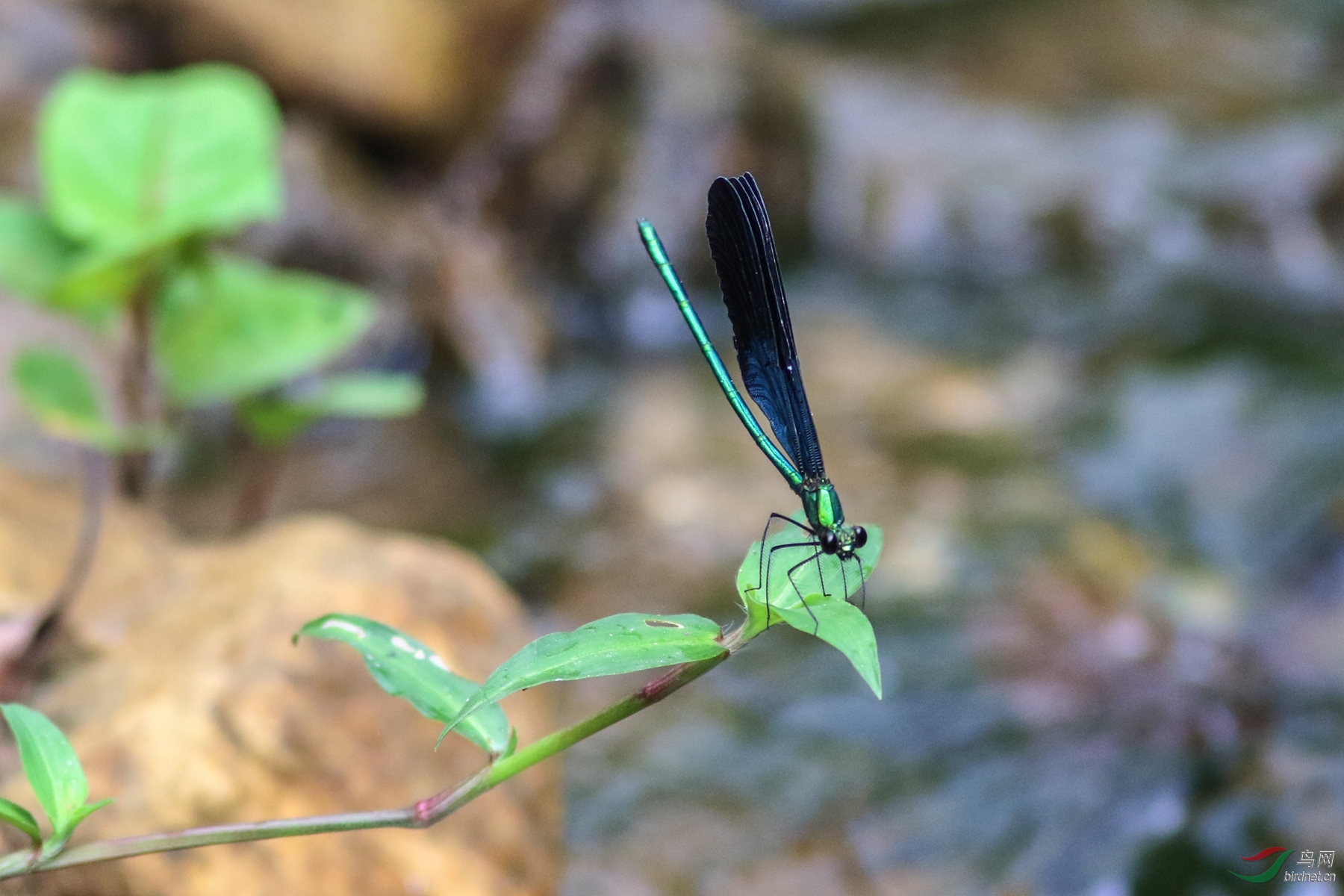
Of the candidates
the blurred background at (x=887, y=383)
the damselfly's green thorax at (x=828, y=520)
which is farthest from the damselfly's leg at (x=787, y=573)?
the blurred background at (x=887, y=383)

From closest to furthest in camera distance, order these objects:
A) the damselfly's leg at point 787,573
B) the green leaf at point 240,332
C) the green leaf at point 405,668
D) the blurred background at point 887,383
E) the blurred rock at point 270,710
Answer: the damselfly's leg at point 787,573 < the green leaf at point 405,668 < the blurred rock at point 270,710 < the green leaf at point 240,332 < the blurred background at point 887,383

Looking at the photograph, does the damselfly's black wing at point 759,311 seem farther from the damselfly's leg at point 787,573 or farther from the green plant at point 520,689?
the green plant at point 520,689

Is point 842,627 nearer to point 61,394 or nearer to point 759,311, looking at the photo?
point 759,311

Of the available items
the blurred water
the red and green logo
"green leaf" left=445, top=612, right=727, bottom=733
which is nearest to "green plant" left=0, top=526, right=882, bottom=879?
"green leaf" left=445, top=612, right=727, bottom=733

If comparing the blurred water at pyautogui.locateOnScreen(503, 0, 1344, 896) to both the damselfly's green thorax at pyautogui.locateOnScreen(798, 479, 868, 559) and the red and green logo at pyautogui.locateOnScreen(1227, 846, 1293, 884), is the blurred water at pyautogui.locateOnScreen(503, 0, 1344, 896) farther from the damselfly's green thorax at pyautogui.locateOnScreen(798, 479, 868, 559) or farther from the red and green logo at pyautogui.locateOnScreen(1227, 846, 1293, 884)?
the damselfly's green thorax at pyautogui.locateOnScreen(798, 479, 868, 559)

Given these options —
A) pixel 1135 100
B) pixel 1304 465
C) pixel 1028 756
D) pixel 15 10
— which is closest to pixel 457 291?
pixel 15 10
